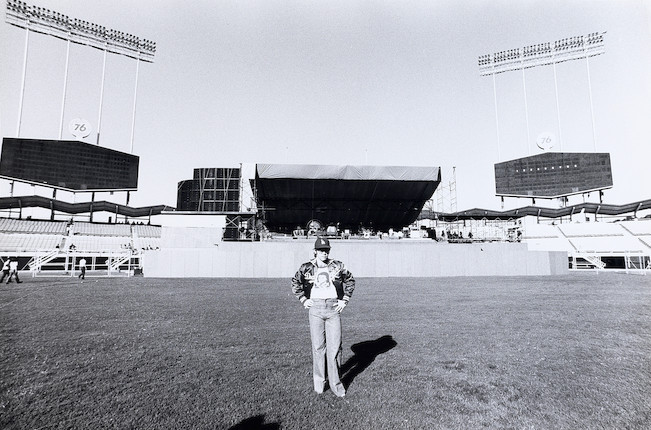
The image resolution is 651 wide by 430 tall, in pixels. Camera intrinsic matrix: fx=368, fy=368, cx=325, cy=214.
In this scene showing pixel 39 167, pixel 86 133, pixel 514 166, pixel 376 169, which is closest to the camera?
pixel 376 169

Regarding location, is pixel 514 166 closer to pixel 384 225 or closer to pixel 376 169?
pixel 384 225

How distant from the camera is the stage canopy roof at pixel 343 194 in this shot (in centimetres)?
2886

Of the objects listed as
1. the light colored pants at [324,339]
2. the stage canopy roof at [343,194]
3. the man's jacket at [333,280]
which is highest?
the stage canopy roof at [343,194]

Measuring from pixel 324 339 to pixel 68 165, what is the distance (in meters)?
43.8

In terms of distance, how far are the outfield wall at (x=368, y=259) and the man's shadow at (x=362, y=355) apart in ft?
53.7

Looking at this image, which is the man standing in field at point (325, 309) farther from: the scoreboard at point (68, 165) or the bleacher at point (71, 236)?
the scoreboard at point (68, 165)

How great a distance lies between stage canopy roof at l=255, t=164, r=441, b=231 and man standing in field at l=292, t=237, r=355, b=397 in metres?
24.0

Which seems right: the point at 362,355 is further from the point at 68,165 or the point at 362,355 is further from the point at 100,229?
the point at 100,229

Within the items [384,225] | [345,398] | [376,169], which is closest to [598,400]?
[345,398]

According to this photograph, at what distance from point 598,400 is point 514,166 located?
4872cm

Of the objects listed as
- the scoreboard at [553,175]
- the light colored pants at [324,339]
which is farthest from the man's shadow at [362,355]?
the scoreboard at [553,175]

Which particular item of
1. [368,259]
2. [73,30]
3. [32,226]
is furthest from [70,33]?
[368,259]

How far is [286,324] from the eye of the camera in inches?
340

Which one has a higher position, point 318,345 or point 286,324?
point 318,345
